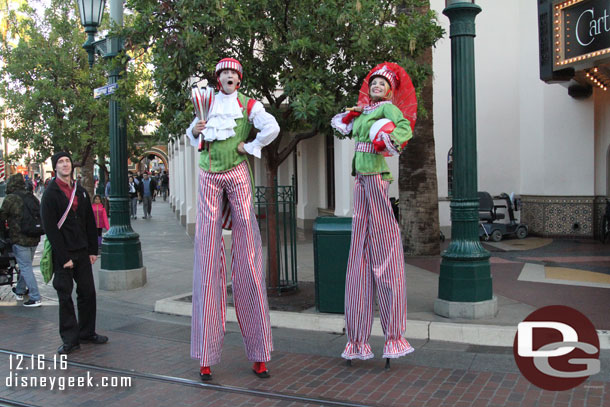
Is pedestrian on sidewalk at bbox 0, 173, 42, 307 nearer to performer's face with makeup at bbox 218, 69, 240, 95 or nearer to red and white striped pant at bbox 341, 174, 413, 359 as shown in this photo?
performer's face with makeup at bbox 218, 69, 240, 95

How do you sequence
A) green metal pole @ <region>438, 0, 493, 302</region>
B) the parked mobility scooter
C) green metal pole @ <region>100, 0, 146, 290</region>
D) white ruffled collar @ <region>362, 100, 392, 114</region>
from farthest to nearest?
the parked mobility scooter < green metal pole @ <region>100, 0, 146, 290</region> < green metal pole @ <region>438, 0, 493, 302</region> < white ruffled collar @ <region>362, 100, 392, 114</region>

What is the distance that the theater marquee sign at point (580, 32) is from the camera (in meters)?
9.68

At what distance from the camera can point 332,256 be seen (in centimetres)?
606

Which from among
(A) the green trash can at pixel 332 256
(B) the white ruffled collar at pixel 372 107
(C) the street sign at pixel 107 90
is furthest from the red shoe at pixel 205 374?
(C) the street sign at pixel 107 90

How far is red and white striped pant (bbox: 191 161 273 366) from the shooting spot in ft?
14.6

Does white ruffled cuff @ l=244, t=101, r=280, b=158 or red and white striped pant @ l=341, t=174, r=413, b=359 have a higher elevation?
white ruffled cuff @ l=244, t=101, r=280, b=158

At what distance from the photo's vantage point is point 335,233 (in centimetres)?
602

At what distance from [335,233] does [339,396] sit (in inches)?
86.6

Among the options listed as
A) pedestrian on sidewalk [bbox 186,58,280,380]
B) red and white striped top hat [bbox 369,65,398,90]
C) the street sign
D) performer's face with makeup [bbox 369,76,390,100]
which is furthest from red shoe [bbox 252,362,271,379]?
the street sign

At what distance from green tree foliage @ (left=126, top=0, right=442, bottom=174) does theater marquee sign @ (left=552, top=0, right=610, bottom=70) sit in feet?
14.9

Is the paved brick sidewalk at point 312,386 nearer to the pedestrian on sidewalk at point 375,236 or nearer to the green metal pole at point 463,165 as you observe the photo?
the pedestrian on sidewalk at point 375,236

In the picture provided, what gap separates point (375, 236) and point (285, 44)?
2852 mm

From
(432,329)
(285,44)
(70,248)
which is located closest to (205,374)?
(70,248)
